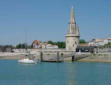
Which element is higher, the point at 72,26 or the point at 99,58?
the point at 72,26

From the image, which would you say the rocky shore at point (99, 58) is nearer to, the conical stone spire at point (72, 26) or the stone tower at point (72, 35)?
the stone tower at point (72, 35)

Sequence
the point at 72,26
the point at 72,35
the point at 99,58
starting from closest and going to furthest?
the point at 99,58
the point at 72,26
the point at 72,35

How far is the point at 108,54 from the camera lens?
8656 cm

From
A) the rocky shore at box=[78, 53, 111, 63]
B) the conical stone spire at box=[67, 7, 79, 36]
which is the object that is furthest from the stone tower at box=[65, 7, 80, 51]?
the rocky shore at box=[78, 53, 111, 63]

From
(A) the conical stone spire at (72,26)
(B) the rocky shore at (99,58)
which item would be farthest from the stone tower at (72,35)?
(B) the rocky shore at (99,58)

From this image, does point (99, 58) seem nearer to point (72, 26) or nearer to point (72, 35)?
point (72, 35)

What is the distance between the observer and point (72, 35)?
10788 cm

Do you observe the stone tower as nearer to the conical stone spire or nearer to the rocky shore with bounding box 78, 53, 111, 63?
the conical stone spire

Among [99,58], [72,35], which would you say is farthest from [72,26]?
[99,58]

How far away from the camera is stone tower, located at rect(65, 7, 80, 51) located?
107500mm

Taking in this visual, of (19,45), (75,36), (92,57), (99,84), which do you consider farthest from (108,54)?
(19,45)

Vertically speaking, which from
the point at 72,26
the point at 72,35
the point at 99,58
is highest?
the point at 72,26

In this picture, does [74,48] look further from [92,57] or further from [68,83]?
[68,83]

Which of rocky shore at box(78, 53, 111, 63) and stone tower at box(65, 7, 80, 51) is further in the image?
stone tower at box(65, 7, 80, 51)
